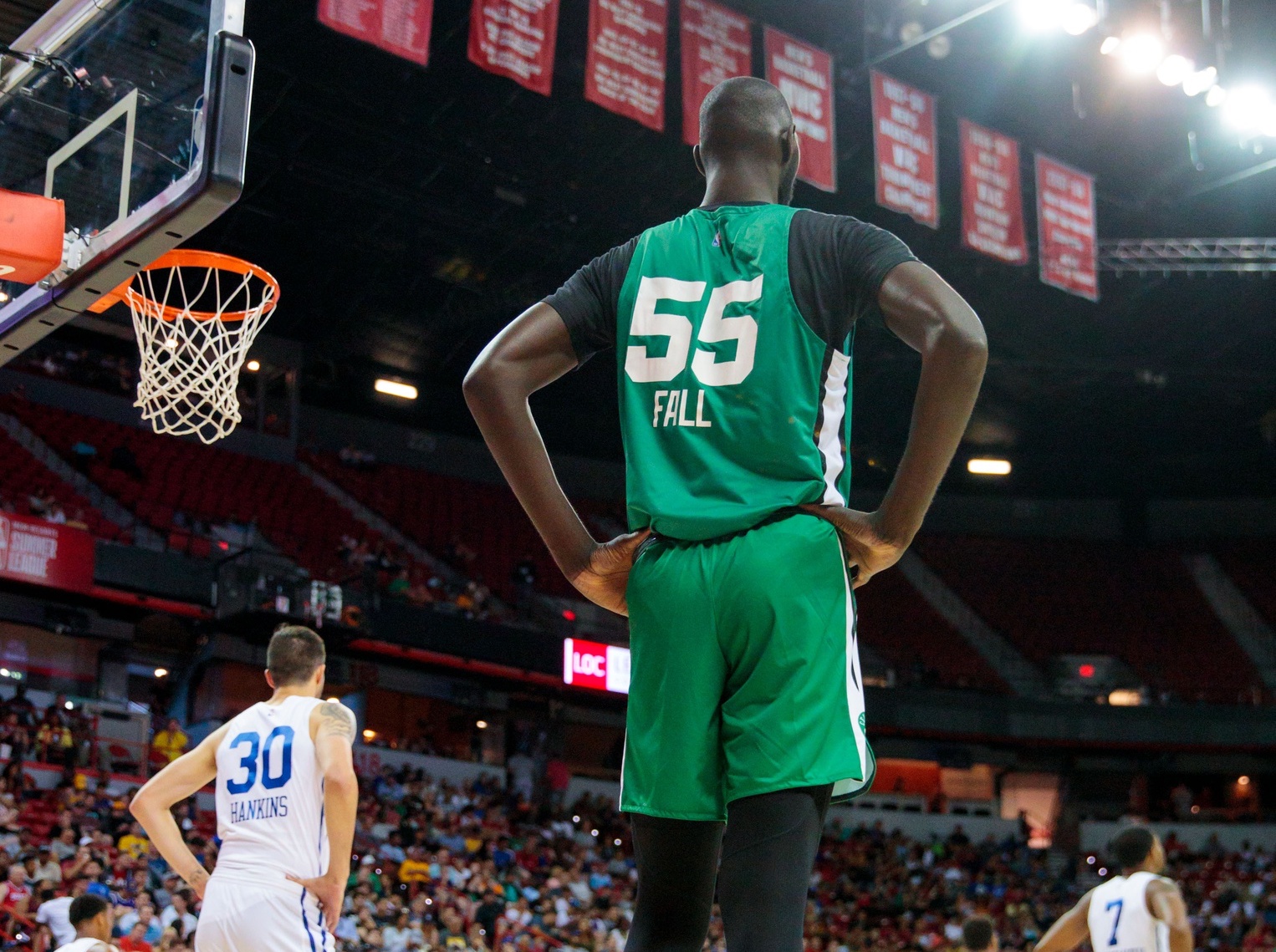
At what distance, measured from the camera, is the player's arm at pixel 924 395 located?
209cm

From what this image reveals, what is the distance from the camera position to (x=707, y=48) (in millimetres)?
15891

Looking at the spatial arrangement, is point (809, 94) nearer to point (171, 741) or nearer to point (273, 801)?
point (171, 741)

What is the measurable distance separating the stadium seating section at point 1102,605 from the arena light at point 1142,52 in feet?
51.1

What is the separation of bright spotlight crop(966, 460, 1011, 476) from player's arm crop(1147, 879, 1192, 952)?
26.8 m

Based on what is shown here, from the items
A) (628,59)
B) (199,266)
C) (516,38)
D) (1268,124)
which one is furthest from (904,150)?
(199,266)

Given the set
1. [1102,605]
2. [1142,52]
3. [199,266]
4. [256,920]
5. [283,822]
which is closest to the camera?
[256,920]

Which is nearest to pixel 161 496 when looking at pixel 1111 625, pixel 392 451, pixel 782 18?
pixel 392 451

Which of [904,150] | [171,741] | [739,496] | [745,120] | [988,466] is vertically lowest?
[739,496]

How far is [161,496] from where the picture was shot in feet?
73.8

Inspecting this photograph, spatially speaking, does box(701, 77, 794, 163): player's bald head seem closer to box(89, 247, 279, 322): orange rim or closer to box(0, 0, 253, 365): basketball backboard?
box(0, 0, 253, 365): basketball backboard

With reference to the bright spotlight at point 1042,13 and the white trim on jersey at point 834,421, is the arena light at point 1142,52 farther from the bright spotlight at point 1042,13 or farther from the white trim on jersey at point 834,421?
the white trim on jersey at point 834,421

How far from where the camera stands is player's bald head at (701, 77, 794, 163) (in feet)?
8.02

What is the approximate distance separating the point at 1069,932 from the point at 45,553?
16.7 metres

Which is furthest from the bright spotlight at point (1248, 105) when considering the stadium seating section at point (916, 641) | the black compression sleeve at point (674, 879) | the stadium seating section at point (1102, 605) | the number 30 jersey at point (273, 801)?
the black compression sleeve at point (674, 879)
